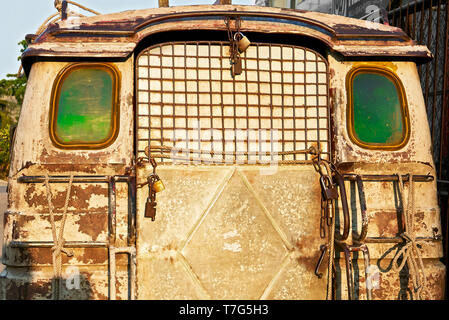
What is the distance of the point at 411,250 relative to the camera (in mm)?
3229

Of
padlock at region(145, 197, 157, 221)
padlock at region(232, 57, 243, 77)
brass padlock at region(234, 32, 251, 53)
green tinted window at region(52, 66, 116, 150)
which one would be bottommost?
padlock at region(145, 197, 157, 221)

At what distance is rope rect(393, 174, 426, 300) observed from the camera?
3.18 metres

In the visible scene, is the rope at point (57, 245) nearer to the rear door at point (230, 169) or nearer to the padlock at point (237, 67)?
the rear door at point (230, 169)

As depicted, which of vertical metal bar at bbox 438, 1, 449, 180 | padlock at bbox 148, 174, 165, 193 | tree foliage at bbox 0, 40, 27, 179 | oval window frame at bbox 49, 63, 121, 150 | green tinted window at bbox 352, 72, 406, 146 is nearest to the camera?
padlock at bbox 148, 174, 165, 193

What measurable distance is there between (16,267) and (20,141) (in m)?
0.90

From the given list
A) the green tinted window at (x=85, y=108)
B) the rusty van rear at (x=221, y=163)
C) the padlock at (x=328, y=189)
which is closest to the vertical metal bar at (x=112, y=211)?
the rusty van rear at (x=221, y=163)

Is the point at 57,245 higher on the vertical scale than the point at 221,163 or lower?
lower

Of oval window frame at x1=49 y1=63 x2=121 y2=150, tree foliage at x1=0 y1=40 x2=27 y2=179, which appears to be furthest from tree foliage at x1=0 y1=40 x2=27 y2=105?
oval window frame at x1=49 y1=63 x2=121 y2=150

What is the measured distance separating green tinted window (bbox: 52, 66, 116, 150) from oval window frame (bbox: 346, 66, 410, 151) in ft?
5.98

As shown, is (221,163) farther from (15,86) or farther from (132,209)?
(15,86)

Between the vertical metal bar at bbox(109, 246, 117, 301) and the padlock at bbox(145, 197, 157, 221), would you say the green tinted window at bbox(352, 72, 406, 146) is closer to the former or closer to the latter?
the padlock at bbox(145, 197, 157, 221)

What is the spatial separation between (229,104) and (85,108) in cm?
109

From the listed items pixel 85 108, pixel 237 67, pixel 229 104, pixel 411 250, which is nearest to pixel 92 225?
pixel 85 108

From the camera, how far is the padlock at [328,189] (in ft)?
10.7
